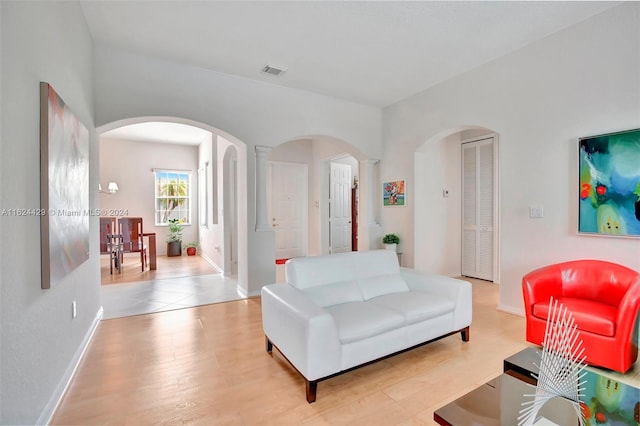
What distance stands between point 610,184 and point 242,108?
13.9ft

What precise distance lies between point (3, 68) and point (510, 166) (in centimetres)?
434

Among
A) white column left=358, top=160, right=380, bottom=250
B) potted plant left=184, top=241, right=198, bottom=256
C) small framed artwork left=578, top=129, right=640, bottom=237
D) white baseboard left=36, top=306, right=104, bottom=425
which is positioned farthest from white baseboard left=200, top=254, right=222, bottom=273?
small framed artwork left=578, top=129, right=640, bottom=237

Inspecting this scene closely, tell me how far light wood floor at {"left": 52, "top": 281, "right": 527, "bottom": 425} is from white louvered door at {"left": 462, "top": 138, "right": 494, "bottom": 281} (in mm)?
2104

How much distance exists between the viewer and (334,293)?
2.69 metres

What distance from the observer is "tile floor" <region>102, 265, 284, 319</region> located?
393cm

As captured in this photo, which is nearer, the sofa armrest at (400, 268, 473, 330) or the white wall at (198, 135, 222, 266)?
the sofa armrest at (400, 268, 473, 330)

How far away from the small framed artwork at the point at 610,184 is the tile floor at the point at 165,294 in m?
4.19

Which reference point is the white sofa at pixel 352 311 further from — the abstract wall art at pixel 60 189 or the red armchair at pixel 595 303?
the abstract wall art at pixel 60 189

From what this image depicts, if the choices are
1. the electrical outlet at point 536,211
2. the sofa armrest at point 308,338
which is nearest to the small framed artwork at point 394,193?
the electrical outlet at point 536,211

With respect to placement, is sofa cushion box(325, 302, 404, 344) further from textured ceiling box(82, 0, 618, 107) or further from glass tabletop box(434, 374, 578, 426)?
textured ceiling box(82, 0, 618, 107)

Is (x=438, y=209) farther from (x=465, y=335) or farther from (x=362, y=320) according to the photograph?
(x=362, y=320)

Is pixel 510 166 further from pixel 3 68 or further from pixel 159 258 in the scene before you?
pixel 159 258

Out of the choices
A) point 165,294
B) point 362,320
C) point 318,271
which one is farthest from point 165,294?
point 362,320

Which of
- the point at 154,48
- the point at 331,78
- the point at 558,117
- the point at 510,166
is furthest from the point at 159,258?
the point at 558,117
